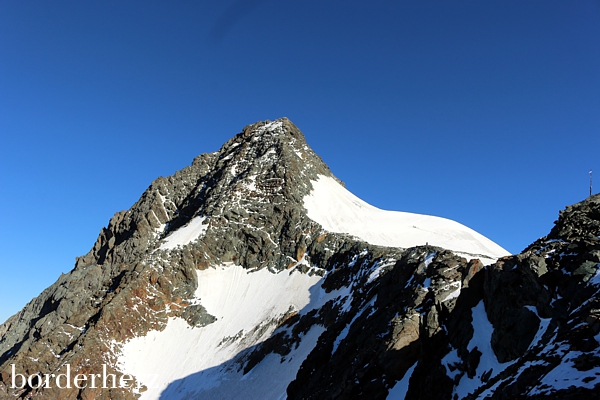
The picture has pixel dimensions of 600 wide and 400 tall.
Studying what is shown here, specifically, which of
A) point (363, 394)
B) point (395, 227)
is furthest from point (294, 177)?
point (363, 394)

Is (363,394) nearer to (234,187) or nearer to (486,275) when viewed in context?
(486,275)

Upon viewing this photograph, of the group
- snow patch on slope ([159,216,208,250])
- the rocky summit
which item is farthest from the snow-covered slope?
snow patch on slope ([159,216,208,250])

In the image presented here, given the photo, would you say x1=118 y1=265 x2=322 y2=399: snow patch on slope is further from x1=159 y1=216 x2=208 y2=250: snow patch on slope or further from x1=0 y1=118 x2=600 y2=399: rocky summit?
x1=159 y1=216 x2=208 y2=250: snow patch on slope

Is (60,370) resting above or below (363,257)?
below

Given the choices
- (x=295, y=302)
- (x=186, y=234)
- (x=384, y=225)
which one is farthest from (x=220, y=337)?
(x=384, y=225)

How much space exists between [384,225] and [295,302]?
3953 cm

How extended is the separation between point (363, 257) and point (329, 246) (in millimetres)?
13836

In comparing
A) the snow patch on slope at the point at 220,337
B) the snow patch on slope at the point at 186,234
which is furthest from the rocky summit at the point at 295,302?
the snow patch on slope at the point at 186,234

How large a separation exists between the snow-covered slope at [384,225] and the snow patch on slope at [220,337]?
1909 centimetres

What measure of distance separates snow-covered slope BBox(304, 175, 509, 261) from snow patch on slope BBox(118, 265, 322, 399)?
19085mm

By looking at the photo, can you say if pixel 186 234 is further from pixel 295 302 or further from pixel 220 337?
pixel 295 302

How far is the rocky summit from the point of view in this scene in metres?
17.5

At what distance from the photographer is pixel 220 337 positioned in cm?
6600

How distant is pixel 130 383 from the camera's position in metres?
60.5
